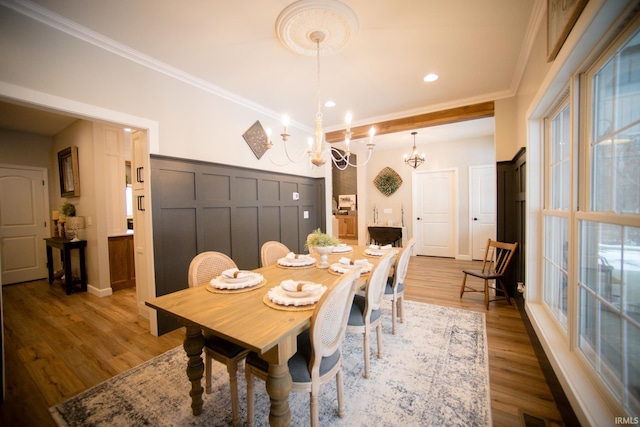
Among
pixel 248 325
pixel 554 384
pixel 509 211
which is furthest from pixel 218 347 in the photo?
pixel 509 211

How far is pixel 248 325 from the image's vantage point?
116cm

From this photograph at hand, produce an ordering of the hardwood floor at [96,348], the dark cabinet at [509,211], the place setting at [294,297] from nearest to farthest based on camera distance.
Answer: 1. the place setting at [294,297]
2. the hardwood floor at [96,348]
3. the dark cabinet at [509,211]

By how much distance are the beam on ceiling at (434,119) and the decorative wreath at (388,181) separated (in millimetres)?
2267

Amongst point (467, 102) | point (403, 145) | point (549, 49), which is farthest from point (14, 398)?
point (403, 145)

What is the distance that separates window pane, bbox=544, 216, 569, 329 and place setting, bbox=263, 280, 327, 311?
1.76 metres

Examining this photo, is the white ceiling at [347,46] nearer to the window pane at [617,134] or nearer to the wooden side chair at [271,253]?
the window pane at [617,134]

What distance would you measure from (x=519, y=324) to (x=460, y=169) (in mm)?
3944

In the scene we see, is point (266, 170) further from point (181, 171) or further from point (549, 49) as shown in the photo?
point (549, 49)

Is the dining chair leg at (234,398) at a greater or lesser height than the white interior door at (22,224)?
lesser

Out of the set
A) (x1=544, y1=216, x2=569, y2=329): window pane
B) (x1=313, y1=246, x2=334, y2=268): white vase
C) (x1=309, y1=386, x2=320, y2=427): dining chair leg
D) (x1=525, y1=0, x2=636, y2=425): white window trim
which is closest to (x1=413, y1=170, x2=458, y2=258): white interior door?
(x1=525, y1=0, x2=636, y2=425): white window trim

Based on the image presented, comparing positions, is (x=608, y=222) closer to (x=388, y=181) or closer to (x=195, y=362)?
(x=195, y=362)

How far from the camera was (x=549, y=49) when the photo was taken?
152 centimetres

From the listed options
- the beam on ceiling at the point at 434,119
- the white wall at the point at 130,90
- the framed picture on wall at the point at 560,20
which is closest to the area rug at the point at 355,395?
the white wall at the point at 130,90

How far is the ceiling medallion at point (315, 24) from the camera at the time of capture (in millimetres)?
1733
